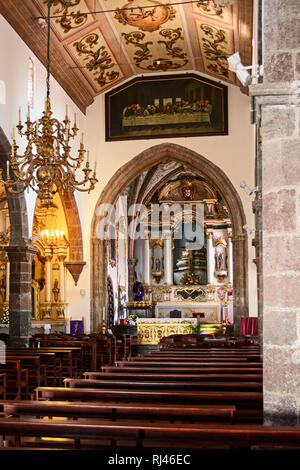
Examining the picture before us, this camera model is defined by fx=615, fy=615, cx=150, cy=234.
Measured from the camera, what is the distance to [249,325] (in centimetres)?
1647

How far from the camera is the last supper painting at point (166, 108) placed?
1873 centimetres

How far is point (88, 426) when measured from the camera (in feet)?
11.4

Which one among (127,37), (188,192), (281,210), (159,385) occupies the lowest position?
(159,385)

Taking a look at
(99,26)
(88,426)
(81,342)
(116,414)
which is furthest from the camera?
(99,26)

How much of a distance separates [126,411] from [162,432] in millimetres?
734

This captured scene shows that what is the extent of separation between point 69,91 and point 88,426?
15028mm

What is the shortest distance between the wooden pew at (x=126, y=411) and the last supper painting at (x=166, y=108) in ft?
50.2

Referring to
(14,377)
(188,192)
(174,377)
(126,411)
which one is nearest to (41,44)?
(14,377)

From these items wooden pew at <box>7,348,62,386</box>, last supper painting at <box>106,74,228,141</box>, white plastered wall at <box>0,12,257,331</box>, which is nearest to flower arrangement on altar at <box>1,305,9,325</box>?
white plastered wall at <box>0,12,257,331</box>

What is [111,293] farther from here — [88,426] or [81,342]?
[88,426]

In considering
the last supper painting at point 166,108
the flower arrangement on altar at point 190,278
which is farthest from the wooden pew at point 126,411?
the flower arrangement on altar at point 190,278

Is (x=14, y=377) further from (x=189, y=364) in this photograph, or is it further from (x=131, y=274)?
(x=131, y=274)

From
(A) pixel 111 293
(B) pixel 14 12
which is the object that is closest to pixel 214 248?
(A) pixel 111 293

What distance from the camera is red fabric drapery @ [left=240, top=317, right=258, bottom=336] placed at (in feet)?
53.6
